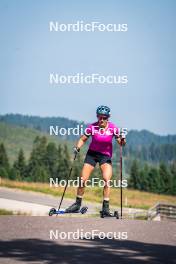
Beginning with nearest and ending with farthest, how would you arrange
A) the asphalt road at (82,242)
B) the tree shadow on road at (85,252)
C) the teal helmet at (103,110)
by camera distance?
the tree shadow on road at (85,252), the asphalt road at (82,242), the teal helmet at (103,110)

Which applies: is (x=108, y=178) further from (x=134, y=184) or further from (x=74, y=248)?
(x=134, y=184)

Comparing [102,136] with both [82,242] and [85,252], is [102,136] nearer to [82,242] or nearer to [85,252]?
[82,242]

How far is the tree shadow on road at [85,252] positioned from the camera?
693 cm

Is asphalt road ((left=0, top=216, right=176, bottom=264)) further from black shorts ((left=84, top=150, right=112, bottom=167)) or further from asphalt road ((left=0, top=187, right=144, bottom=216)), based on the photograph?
asphalt road ((left=0, top=187, right=144, bottom=216))

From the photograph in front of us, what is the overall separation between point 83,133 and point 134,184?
147 metres

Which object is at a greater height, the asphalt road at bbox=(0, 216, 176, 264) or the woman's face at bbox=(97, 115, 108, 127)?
the woman's face at bbox=(97, 115, 108, 127)

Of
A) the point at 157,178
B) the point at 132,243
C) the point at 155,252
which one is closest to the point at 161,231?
the point at 132,243

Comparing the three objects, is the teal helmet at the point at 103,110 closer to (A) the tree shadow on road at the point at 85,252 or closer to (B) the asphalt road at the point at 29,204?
(A) the tree shadow on road at the point at 85,252

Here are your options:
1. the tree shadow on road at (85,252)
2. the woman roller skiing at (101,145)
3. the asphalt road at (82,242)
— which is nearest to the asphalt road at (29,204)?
the woman roller skiing at (101,145)

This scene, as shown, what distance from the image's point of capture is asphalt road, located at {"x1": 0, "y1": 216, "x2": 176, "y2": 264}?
7.05m

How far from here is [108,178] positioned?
11.1 metres

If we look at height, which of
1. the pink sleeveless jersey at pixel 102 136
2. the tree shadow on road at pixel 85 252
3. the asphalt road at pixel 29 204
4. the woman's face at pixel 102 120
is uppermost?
the woman's face at pixel 102 120

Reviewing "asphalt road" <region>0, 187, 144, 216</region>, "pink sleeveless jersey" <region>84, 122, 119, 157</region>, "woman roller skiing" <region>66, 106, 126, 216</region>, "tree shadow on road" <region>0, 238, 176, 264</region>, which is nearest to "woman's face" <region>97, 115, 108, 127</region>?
"woman roller skiing" <region>66, 106, 126, 216</region>

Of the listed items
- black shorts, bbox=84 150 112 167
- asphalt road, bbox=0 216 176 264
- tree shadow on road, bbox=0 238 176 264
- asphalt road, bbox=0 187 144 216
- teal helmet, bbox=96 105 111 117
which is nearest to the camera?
tree shadow on road, bbox=0 238 176 264
